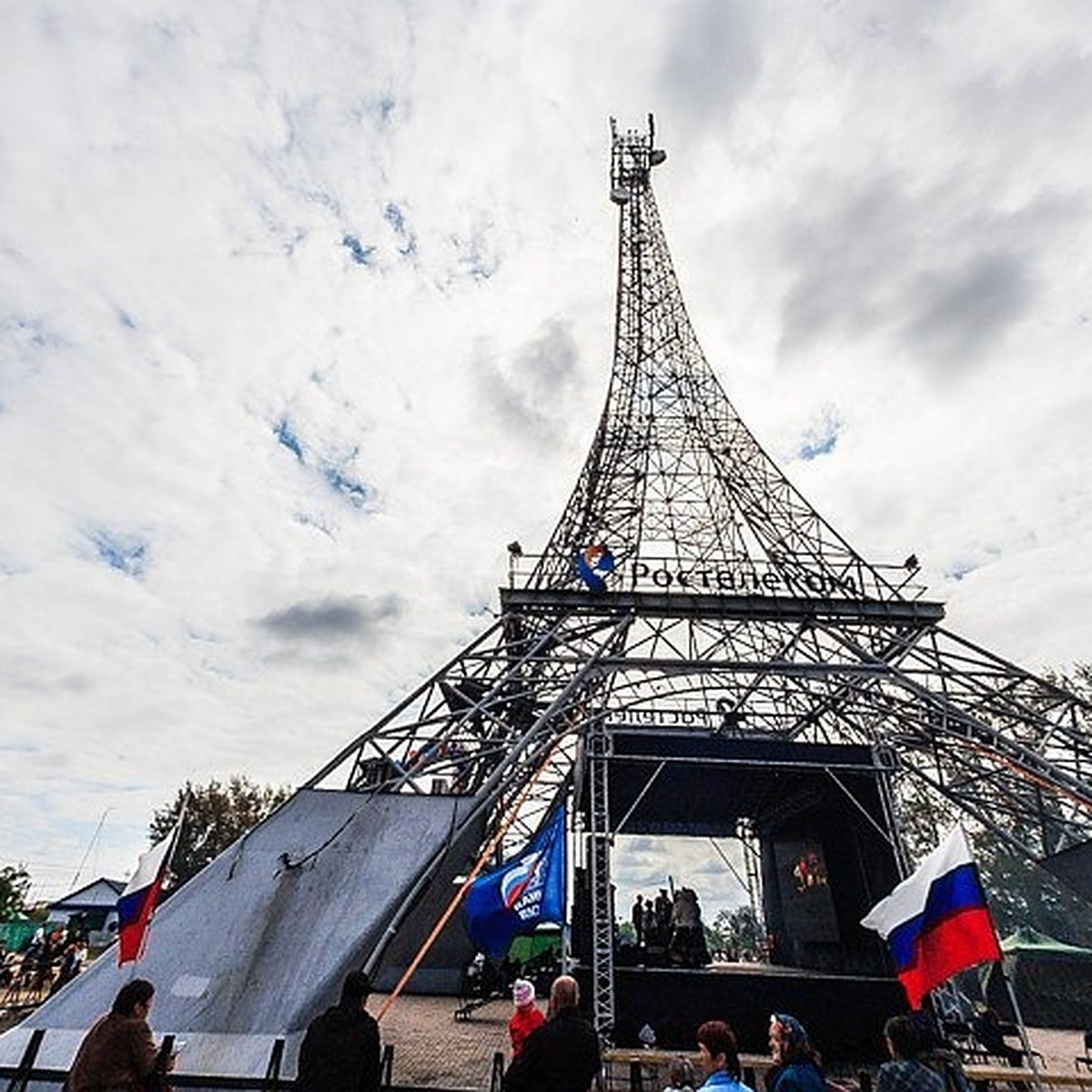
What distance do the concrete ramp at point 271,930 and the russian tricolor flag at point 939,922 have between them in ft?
17.9

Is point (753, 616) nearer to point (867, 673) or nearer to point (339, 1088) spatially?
point (867, 673)

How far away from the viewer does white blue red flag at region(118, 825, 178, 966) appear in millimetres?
7121

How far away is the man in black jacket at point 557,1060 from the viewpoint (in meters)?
4.05

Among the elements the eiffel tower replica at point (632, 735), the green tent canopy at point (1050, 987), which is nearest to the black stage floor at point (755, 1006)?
the eiffel tower replica at point (632, 735)

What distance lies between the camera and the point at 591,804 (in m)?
13.5

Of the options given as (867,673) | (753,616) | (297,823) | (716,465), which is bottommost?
(297,823)

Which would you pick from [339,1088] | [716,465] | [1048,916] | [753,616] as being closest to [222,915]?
[339,1088]

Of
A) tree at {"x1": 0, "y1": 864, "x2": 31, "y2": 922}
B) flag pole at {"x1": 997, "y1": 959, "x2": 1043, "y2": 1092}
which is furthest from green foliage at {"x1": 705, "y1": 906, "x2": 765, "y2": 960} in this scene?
tree at {"x1": 0, "y1": 864, "x2": 31, "y2": 922}

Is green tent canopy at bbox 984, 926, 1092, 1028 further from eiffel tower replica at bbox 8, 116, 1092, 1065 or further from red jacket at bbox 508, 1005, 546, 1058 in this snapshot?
red jacket at bbox 508, 1005, 546, 1058

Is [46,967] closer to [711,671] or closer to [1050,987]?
[711,671]

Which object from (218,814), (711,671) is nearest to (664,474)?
(711,671)

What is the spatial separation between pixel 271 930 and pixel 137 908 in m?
1.49

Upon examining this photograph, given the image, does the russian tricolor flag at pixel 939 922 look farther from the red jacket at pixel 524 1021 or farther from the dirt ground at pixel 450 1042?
the dirt ground at pixel 450 1042

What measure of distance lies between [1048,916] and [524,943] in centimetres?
4632
